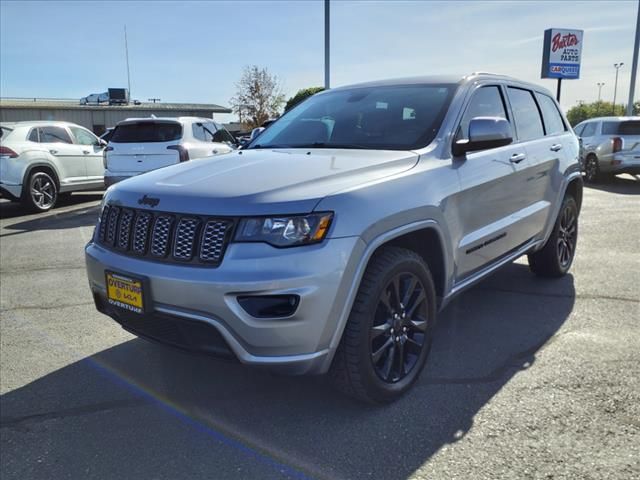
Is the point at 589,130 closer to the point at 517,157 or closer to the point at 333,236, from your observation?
the point at 517,157

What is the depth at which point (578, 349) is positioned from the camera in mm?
3732

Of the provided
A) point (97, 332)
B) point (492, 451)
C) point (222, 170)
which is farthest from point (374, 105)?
point (97, 332)

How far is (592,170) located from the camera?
46.8 ft

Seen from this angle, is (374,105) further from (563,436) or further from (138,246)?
(563,436)

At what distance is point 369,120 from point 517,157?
3.94 feet

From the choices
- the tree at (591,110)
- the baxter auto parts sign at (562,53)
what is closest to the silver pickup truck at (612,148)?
the baxter auto parts sign at (562,53)

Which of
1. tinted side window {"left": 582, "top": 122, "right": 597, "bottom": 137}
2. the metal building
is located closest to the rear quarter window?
tinted side window {"left": 582, "top": 122, "right": 597, "bottom": 137}

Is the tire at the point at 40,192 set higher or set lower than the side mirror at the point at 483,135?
lower

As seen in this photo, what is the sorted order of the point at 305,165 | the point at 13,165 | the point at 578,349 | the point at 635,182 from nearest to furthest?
the point at 305,165, the point at 578,349, the point at 13,165, the point at 635,182

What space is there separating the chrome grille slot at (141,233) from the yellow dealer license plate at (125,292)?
158 mm

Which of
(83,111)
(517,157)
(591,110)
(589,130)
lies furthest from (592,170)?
(591,110)

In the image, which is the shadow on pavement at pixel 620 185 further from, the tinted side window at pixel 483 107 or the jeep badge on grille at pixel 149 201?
the jeep badge on grille at pixel 149 201

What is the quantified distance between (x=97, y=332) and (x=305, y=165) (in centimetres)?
229

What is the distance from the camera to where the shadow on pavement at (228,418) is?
8.42 feet
